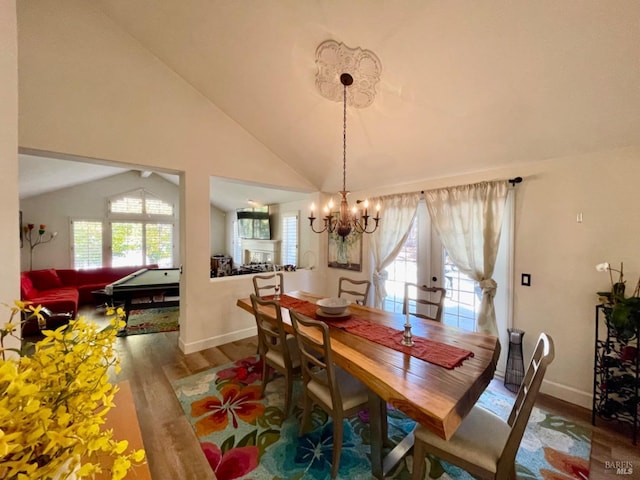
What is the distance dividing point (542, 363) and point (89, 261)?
Result: 8.56 meters

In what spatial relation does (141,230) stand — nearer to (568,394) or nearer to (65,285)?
(65,285)

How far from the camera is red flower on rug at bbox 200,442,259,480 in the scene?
162 cm

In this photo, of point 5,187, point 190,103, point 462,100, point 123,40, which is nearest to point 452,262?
point 462,100

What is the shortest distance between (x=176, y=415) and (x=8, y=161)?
2120mm

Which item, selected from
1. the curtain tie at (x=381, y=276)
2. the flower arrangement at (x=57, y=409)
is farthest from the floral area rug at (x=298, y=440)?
the curtain tie at (x=381, y=276)

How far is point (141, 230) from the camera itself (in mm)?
7066

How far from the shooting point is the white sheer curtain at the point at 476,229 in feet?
8.70

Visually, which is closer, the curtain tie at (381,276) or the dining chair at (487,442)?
the dining chair at (487,442)

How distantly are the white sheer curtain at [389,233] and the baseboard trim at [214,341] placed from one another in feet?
6.54

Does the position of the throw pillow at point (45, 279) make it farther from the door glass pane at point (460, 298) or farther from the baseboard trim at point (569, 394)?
the baseboard trim at point (569, 394)

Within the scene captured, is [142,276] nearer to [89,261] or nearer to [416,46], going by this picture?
[89,261]

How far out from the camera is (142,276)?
5.02 meters

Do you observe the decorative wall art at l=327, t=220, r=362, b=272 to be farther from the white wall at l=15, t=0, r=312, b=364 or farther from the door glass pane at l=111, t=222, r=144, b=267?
the door glass pane at l=111, t=222, r=144, b=267

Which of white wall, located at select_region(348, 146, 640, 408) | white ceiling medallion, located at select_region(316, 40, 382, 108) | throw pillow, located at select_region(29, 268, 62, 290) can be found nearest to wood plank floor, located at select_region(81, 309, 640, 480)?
white wall, located at select_region(348, 146, 640, 408)
